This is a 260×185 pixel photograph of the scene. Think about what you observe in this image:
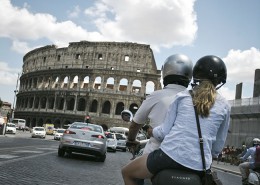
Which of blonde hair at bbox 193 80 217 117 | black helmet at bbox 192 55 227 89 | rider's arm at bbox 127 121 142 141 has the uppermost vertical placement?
black helmet at bbox 192 55 227 89

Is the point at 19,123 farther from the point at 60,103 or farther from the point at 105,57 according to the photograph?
the point at 105,57

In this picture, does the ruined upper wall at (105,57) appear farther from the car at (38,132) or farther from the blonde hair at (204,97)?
the blonde hair at (204,97)

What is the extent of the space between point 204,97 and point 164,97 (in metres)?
0.69

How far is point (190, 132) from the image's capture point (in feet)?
7.71

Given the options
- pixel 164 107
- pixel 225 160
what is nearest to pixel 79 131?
pixel 164 107

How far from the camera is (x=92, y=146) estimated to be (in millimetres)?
12031

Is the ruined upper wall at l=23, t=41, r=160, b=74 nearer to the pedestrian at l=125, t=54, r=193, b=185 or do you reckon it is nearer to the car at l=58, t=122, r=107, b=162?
the car at l=58, t=122, r=107, b=162

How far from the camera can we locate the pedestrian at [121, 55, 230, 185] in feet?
7.51

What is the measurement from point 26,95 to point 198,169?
238 feet

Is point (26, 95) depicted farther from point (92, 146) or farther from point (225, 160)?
point (92, 146)

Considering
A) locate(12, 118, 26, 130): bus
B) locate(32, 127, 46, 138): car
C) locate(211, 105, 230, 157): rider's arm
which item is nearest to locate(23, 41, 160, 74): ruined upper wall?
locate(12, 118, 26, 130): bus

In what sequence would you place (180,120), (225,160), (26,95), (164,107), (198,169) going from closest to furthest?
1. (198,169)
2. (180,120)
3. (164,107)
4. (225,160)
5. (26,95)

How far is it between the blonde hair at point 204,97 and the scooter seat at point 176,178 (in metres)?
0.40

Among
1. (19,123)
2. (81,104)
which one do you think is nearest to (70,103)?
(81,104)
